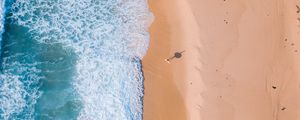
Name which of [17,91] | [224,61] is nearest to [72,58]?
[17,91]

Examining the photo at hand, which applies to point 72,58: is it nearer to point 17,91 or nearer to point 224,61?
point 17,91

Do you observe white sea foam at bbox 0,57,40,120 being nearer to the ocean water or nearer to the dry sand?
the ocean water

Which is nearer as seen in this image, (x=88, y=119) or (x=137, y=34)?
(x=88, y=119)

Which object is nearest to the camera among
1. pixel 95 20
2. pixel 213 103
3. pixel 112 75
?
pixel 213 103

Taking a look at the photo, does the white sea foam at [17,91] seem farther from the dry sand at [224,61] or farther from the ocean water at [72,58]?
the dry sand at [224,61]

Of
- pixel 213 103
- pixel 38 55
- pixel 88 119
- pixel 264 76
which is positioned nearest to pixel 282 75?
pixel 264 76

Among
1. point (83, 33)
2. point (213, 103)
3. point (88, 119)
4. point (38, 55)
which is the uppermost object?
point (83, 33)

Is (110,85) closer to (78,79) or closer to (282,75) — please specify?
(78,79)
